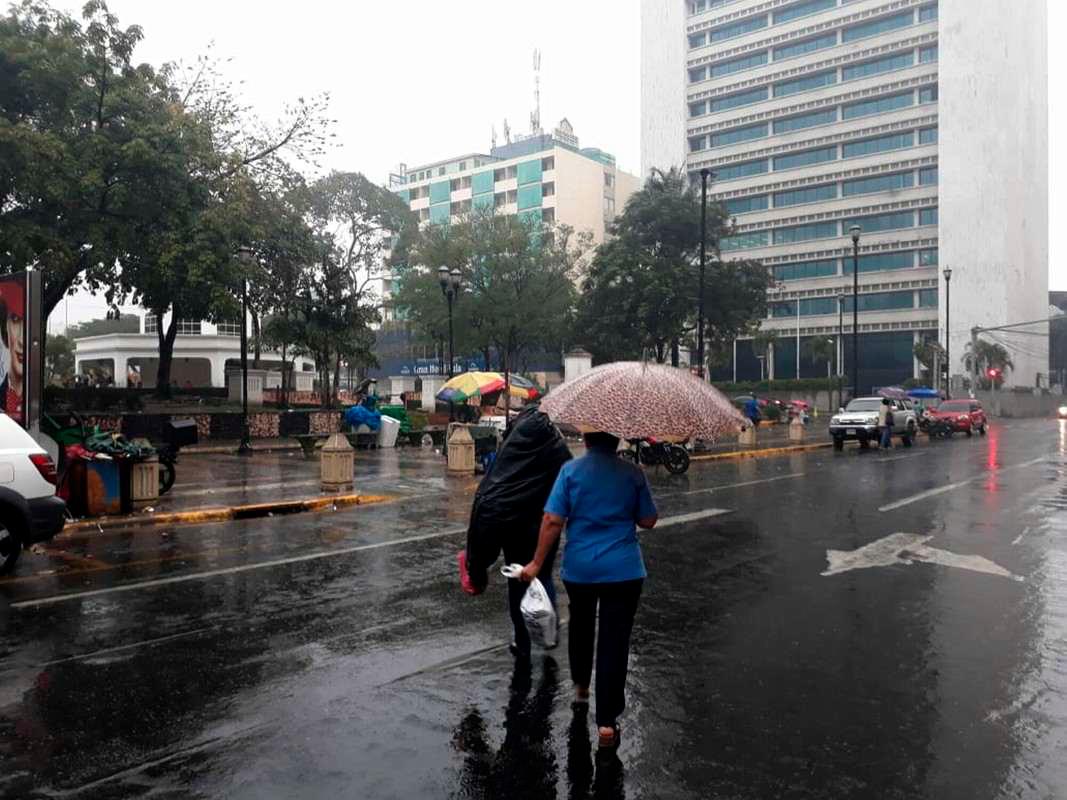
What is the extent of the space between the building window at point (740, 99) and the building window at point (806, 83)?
1513mm

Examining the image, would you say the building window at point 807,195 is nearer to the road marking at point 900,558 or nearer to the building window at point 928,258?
the building window at point 928,258

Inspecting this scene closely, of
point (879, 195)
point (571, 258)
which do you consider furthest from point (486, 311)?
point (879, 195)

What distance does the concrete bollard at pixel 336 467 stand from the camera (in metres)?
14.9

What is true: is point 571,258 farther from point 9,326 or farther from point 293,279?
point 9,326

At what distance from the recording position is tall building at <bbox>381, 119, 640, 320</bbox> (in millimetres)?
89750

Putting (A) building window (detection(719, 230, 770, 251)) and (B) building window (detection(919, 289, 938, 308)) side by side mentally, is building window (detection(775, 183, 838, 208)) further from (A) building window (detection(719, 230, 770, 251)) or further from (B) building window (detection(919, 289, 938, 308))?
(B) building window (detection(919, 289, 938, 308))

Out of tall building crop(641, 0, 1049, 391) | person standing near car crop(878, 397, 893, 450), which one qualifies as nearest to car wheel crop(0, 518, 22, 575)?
person standing near car crop(878, 397, 893, 450)

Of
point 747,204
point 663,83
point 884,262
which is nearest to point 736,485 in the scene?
point 884,262

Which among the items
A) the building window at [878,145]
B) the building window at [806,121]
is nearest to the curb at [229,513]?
the building window at [878,145]

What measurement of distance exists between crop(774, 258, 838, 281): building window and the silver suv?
47.3 m

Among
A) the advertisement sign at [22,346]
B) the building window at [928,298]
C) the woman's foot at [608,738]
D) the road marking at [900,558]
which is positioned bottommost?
the road marking at [900,558]

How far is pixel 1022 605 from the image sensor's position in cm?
727

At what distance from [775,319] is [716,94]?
2297 cm

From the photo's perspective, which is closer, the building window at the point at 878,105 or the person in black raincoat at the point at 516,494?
the person in black raincoat at the point at 516,494
